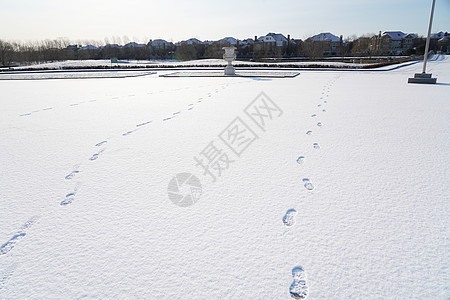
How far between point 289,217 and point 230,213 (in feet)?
1.44

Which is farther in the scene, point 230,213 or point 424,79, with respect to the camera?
point 424,79

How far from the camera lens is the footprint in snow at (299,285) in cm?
142

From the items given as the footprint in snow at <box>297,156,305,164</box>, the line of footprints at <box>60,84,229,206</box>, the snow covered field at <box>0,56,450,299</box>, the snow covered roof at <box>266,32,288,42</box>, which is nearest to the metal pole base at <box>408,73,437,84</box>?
the snow covered field at <box>0,56,450,299</box>

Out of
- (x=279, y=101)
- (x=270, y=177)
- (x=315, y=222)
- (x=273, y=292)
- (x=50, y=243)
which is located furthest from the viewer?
(x=279, y=101)

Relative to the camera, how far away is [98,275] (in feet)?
5.10

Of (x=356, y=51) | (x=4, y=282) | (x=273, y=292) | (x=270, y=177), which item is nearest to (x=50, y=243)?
(x=4, y=282)

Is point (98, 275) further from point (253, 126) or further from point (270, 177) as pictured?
point (253, 126)

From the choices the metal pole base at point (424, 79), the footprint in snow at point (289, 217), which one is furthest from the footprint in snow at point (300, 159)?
the metal pole base at point (424, 79)

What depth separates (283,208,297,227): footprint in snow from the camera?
6.53ft

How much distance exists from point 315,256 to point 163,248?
0.93 meters

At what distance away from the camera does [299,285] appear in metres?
1.47

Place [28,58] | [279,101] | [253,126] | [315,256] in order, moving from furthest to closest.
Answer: [28,58]
[279,101]
[253,126]
[315,256]

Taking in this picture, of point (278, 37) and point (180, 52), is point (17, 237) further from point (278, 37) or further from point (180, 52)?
point (278, 37)

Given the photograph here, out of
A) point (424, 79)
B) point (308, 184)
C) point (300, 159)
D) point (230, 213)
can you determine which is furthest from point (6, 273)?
point (424, 79)
